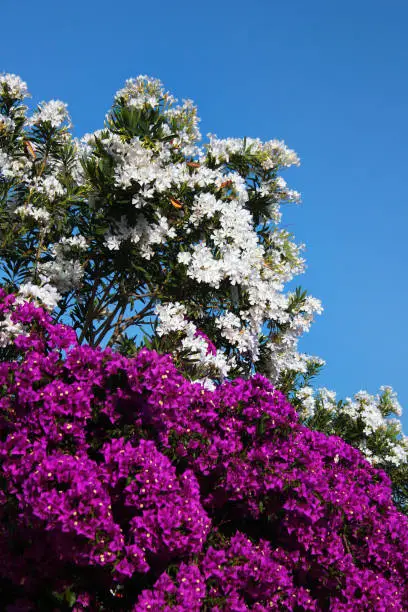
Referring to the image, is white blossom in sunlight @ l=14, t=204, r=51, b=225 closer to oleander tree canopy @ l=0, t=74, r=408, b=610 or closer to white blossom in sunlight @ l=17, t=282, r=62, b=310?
oleander tree canopy @ l=0, t=74, r=408, b=610

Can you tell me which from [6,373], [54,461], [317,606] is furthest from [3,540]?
[317,606]

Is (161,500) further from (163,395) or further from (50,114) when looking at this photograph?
(50,114)

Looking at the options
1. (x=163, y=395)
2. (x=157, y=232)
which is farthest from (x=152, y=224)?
(x=163, y=395)

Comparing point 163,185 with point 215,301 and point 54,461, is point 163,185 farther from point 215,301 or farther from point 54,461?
point 54,461

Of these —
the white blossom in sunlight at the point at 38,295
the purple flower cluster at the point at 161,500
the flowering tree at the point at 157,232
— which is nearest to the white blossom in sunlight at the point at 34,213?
the flowering tree at the point at 157,232

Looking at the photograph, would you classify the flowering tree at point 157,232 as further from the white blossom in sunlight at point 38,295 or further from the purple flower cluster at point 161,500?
the purple flower cluster at point 161,500

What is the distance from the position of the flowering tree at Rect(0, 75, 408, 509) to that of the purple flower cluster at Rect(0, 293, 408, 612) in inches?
52.2

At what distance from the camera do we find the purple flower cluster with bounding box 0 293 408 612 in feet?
12.4

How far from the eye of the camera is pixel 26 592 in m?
4.07

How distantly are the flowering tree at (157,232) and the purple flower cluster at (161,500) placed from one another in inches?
52.2

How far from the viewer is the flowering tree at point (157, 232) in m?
6.67

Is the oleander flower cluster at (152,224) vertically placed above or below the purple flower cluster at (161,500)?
above

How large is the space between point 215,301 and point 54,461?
3.67 meters

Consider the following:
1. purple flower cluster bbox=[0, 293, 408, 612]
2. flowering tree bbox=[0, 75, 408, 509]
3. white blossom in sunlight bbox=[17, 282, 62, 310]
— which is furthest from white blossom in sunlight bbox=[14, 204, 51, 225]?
purple flower cluster bbox=[0, 293, 408, 612]
